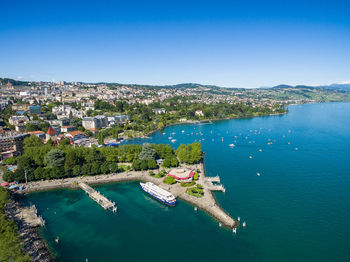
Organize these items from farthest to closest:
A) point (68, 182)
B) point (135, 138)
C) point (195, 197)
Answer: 1. point (135, 138)
2. point (68, 182)
3. point (195, 197)

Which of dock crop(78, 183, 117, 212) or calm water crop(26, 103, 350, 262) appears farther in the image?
dock crop(78, 183, 117, 212)

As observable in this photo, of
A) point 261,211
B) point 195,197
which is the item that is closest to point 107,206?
point 195,197

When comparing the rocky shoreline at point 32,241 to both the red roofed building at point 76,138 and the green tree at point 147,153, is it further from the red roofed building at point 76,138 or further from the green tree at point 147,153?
the red roofed building at point 76,138

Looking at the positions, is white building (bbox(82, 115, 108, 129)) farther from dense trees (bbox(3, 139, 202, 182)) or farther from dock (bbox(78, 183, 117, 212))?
dock (bbox(78, 183, 117, 212))

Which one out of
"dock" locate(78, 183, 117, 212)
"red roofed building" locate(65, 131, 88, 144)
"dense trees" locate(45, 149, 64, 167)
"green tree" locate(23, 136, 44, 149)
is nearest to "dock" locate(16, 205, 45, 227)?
"dock" locate(78, 183, 117, 212)

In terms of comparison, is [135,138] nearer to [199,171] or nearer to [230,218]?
[199,171]

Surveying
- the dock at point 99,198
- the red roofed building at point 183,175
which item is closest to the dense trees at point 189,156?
the red roofed building at point 183,175
